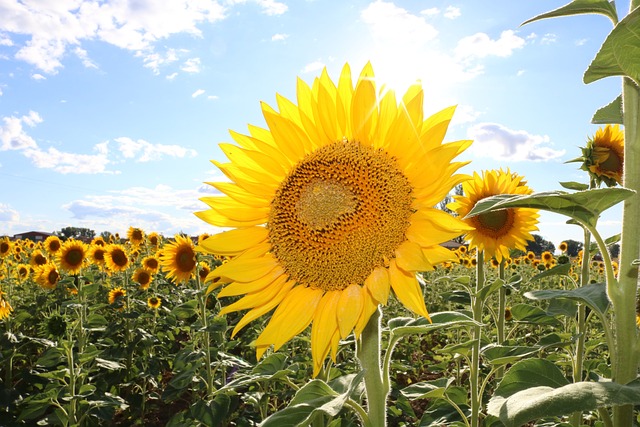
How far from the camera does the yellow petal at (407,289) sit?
1.28 m

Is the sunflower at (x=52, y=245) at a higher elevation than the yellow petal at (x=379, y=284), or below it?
higher

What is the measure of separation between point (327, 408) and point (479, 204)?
70cm

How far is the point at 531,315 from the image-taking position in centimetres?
316

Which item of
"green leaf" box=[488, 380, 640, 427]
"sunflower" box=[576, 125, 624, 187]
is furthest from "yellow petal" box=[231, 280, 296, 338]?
"sunflower" box=[576, 125, 624, 187]

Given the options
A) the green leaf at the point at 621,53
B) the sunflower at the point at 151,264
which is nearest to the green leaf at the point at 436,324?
the green leaf at the point at 621,53

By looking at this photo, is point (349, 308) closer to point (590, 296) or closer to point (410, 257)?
point (410, 257)

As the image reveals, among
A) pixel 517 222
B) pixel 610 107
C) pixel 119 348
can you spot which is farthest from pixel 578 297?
pixel 119 348

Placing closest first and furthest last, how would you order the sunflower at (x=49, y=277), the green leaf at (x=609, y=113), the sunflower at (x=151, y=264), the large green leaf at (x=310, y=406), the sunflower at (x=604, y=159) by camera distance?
the large green leaf at (x=310, y=406), the green leaf at (x=609, y=113), the sunflower at (x=604, y=159), the sunflower at (x=49, y=277), the sunflower at (x=151, y=264)

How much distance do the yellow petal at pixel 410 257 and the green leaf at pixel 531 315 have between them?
202 centimetres

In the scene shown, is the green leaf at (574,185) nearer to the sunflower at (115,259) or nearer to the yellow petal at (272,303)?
the yellow petal at (272,303)

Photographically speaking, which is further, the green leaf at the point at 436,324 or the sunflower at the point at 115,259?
the sunflower at the point at 115,259

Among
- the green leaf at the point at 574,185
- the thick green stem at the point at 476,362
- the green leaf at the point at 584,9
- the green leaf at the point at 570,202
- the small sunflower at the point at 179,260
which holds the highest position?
the green leaf at the point at 584,9

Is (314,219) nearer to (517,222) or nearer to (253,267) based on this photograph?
(253,267)

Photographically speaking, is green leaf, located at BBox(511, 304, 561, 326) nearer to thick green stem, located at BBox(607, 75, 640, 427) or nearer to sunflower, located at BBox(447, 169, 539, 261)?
sunflower, located at BBox(447, 169, 539, 261)
